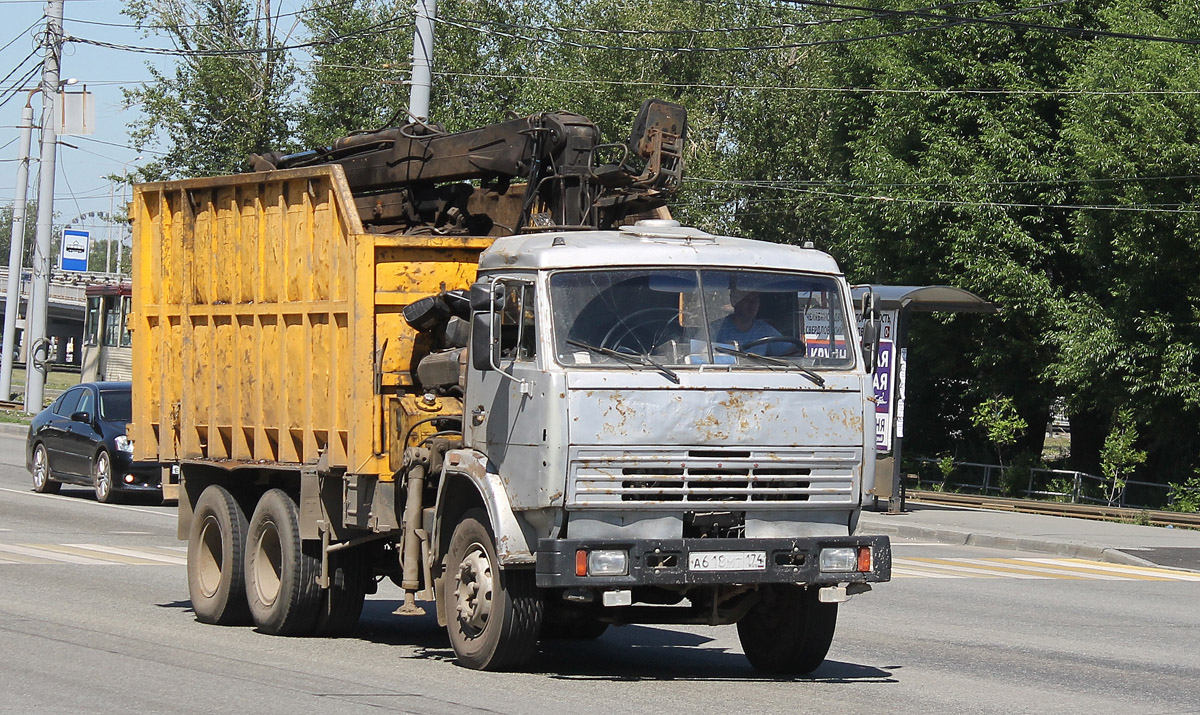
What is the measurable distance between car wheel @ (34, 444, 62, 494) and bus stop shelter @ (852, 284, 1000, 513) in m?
12.2

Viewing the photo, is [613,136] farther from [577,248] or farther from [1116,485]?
[577,248]

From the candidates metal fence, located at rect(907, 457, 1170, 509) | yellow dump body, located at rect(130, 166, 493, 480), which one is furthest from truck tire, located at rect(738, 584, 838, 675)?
metal fence, located at rect(907, 457, 1170, 509)

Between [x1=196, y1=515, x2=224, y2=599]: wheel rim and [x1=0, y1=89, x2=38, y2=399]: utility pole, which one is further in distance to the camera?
[x1=0, y1=89, x2=38, y2=399]: utility pole

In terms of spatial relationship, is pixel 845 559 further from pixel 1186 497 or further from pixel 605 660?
pixel 1186 497

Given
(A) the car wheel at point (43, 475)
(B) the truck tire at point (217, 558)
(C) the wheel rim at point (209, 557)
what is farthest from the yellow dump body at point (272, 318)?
(A) the car wheel at point (43, 475)

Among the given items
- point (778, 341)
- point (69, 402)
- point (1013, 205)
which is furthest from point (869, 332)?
point (1013, 205)

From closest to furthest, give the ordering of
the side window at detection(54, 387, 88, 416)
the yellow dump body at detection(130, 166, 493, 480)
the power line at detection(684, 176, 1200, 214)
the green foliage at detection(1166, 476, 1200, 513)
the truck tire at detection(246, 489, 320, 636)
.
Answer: the yellow dump body at detection(130, 166, 493, 480)
the truck tire at detection(246, 489, 320, 636)
the side window at detection(54, 387, 88, 416)
the power line at detection(684, 176, 1200, 214)
the green foliage at detection(1166, 476, 1200, 513)

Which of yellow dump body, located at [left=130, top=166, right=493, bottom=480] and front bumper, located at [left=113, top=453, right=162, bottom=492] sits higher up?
yellow dump body, located at [left=130, top=166, right=493, bottom=480]

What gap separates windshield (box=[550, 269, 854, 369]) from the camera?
29.3 feet

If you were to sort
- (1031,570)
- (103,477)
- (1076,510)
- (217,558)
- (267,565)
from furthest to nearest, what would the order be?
(1076,510) → (103,477) → (1031,570) → (217,558) → (267,565)

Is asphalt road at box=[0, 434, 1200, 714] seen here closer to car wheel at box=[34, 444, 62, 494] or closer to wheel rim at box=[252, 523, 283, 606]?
wheel rim at box=[252, 523, 283, 606]

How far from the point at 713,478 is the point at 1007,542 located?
13502 mm

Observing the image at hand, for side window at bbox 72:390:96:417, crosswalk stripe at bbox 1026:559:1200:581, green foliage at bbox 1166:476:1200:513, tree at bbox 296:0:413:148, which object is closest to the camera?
crosswalk stripe at bbox 1026:559:1200:581

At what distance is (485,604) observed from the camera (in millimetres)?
9062
